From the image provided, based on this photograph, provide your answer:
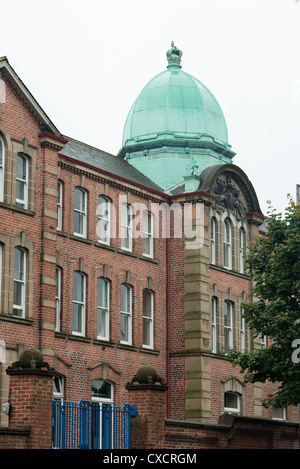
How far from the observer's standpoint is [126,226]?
125 ft

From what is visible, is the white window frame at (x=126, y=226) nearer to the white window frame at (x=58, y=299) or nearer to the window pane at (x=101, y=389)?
the white window frame at (x=58, y=299)

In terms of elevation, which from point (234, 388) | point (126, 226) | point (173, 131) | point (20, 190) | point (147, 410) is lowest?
point (147, 410)

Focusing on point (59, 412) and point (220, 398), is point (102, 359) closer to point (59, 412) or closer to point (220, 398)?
point (220, 398)

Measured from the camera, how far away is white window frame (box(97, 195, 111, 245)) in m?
36.6

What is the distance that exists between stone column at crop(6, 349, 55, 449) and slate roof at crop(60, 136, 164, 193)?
15.4 m

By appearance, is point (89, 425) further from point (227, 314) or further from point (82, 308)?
point (227, 314)

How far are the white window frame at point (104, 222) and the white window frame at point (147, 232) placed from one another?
247 cm

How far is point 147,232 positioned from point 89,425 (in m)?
17.3

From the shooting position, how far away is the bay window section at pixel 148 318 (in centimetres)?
3850

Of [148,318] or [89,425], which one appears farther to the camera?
[148,318]

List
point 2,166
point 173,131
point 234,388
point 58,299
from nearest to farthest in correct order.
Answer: point 2,166 → point 58,299 → point 234,388 → point 173,131

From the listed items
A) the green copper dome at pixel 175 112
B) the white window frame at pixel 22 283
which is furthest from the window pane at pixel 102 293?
the green copper dome at pixel 175 112

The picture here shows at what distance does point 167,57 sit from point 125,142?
5381 mm

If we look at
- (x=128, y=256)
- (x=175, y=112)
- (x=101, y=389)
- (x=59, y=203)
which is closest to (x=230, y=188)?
(x=175, y=112)
